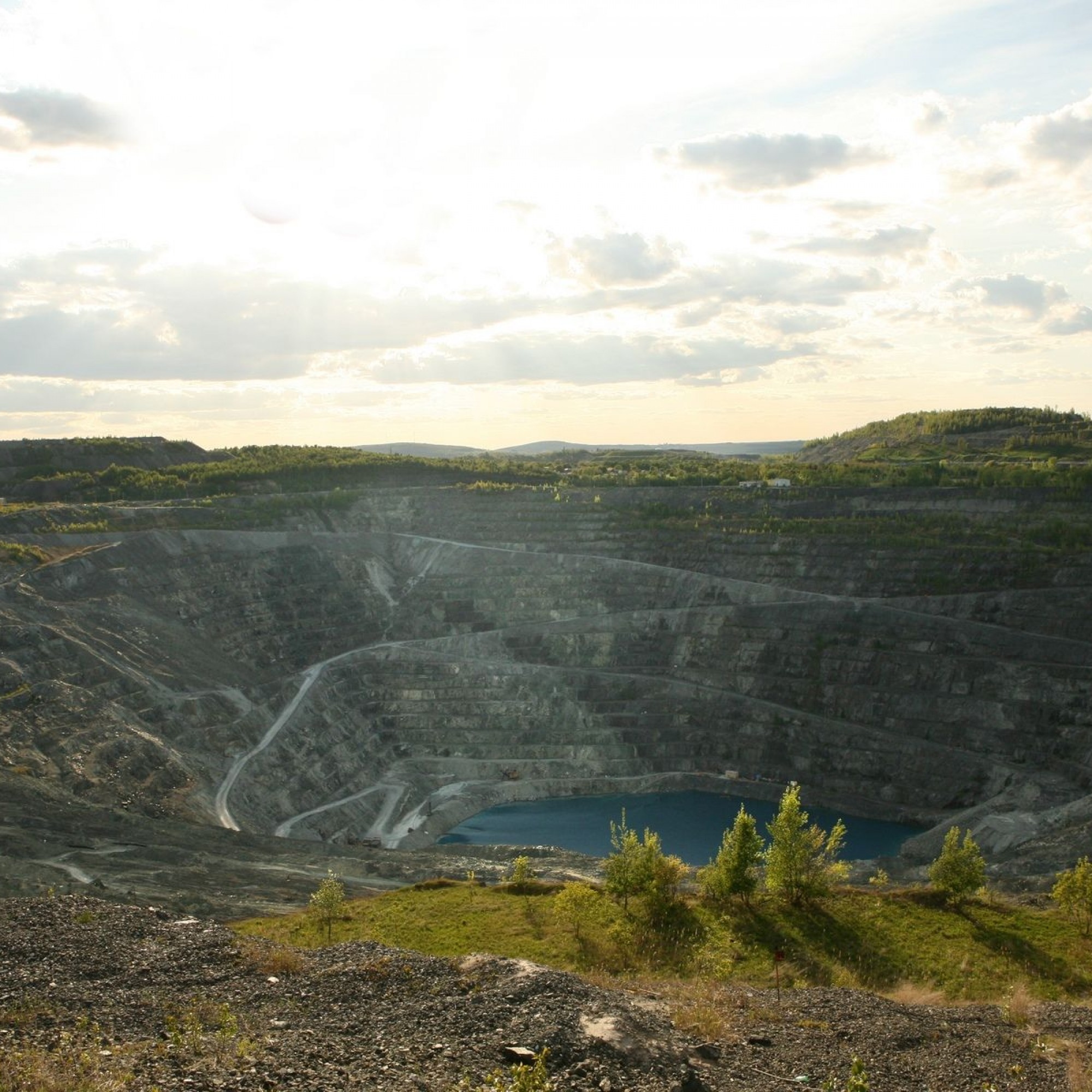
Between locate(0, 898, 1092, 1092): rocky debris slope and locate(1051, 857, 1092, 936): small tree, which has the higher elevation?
locate(0, 898, 1092, 1092): rocky debris slope

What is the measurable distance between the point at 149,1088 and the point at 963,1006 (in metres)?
17.9

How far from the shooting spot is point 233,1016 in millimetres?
19172

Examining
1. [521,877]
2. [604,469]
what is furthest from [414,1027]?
[604,469]

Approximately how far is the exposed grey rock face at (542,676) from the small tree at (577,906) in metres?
18.9

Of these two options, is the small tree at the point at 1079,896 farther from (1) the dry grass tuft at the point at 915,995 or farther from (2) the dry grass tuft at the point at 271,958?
(2) the dry grass tuft at the point at 271,958

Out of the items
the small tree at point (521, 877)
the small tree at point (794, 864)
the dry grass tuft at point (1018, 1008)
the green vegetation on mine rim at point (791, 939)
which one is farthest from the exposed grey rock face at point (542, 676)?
the small tree at point (521, 877)

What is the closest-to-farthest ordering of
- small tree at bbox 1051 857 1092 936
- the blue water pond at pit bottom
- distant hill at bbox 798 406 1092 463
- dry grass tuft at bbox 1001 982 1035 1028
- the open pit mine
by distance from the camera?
dry grass tuft at bbox 1001 982 1035 1028
small tree at bbox 1051 857 1092 936
the open pit mine
the blue water pond at pit bottom
distant hill at bbox 798 406 1092 463

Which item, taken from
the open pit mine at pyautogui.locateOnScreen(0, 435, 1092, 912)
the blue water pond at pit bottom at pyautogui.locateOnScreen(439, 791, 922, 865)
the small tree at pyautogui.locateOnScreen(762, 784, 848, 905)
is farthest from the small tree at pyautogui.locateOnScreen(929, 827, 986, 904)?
the blue water pond at pit bottom at pyautogui.locateOnScreen(439, 791, 922, 865)

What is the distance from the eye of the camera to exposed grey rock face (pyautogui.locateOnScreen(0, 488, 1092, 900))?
166ft

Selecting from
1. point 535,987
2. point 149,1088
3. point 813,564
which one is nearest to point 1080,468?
point 813,564

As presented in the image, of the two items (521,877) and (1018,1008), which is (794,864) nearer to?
(521,877)

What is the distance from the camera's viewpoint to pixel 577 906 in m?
31.9

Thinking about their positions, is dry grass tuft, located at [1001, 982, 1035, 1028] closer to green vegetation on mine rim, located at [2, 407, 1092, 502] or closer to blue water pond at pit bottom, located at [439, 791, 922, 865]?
blue water pond at pit bottom, located at [439, 791, 922, 865]

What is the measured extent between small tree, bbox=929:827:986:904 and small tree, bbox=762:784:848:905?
10.3 feet
